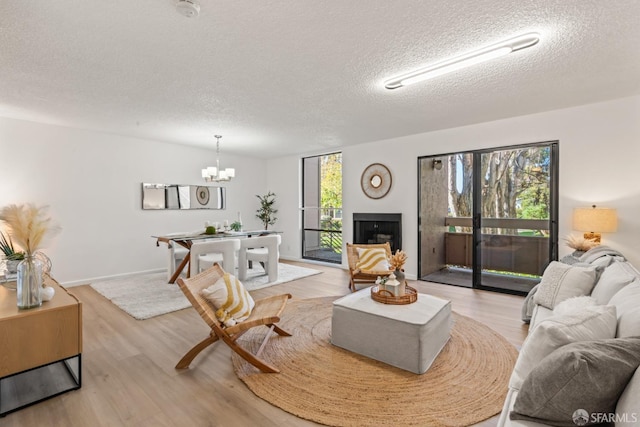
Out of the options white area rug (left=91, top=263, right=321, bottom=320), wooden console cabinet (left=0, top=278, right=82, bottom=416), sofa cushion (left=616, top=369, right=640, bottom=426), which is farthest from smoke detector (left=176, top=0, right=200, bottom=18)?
white area rug (left=91, top=263, right=321, bottom=320)

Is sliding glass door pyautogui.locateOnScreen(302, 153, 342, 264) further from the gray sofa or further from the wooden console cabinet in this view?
the gray sofa

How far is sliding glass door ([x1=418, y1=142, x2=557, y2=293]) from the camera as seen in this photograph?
4.30 m

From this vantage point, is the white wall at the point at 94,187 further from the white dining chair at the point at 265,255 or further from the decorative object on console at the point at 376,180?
the decorative object on console at the point at 376,180

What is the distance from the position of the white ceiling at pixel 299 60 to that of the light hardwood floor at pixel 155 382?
8.29ft

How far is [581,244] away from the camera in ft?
11.8

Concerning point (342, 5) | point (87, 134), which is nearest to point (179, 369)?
point (342, 5)

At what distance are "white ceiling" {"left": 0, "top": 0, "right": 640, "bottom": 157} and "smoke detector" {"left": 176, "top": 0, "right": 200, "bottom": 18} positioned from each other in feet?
0.28

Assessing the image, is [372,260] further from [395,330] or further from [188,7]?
[188,7]

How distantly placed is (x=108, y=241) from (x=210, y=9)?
477 cm

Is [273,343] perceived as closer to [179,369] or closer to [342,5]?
[179,369]

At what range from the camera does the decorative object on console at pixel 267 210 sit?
7.70 m

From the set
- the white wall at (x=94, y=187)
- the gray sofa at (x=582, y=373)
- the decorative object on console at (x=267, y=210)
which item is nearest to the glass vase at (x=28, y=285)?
the gray sofa at (x=582, y=373)

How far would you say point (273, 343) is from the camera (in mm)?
2848

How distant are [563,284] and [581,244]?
1.32 meters
